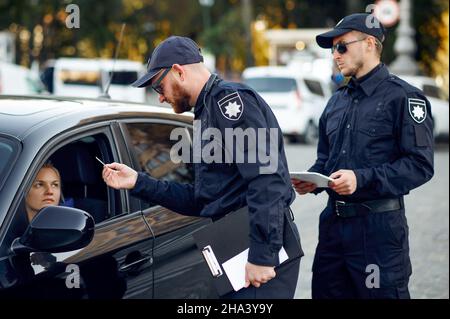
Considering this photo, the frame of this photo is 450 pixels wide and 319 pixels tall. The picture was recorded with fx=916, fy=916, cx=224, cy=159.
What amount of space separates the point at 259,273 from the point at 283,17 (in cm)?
5117

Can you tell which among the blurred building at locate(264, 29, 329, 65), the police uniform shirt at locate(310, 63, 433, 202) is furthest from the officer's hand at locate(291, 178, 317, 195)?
the blurred building at locate(264, 29, 329, 65)

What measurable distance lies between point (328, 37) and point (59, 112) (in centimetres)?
131

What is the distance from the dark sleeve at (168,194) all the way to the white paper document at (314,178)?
0.44 meters

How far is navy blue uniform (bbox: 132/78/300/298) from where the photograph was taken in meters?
3.28

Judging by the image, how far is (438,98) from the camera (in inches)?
877

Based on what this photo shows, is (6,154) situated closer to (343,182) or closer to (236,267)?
(236,267)

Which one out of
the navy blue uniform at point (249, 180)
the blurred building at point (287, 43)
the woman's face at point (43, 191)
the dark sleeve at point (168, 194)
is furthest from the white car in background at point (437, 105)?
the navy blue uniform at point (249, 180)

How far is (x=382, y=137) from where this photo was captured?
13.6 feet

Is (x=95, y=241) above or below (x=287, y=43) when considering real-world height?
above

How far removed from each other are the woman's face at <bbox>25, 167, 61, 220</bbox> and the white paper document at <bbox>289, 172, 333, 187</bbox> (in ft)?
3.26

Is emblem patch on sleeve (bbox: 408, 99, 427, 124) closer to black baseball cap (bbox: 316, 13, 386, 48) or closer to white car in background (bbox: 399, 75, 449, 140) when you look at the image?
black baseball cap (bbox: 316, 13, 386, 48)

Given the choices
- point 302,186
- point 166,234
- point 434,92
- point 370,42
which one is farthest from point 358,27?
point 434,92

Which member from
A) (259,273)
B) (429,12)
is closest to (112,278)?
(259,273)
